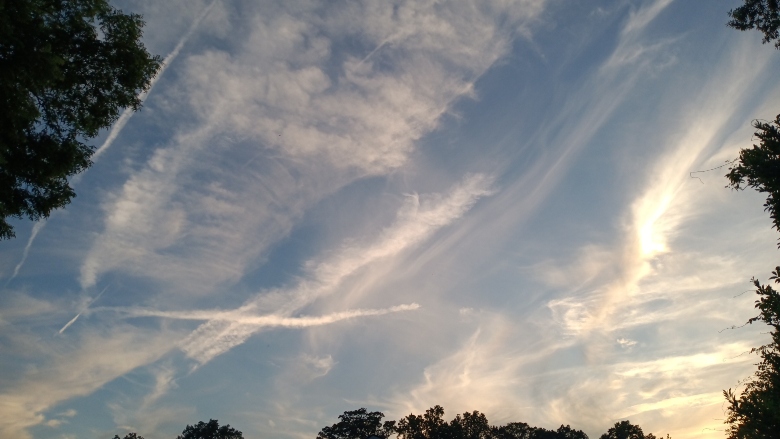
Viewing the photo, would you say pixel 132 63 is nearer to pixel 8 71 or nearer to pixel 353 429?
pixel 8 71

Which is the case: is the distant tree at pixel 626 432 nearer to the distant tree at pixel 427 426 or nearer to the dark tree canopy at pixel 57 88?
the distant tree at pixel 427 426

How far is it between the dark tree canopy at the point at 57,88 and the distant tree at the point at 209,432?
140541 mm

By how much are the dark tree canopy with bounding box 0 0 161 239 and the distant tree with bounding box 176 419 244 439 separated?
5533 inches

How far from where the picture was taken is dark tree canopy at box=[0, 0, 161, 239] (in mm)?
12320

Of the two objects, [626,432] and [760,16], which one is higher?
[760,16]

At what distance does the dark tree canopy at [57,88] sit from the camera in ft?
40.4

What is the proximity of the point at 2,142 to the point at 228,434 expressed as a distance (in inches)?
5683

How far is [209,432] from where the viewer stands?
5148 inches

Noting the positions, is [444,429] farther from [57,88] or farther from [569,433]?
[57,88]

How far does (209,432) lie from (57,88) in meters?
143

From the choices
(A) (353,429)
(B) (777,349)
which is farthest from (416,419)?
(B) (777,349)

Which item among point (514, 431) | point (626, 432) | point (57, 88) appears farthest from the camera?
point (514, 431)

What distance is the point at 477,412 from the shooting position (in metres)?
115

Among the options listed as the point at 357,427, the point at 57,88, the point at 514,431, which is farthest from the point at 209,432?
the point at 57,88
